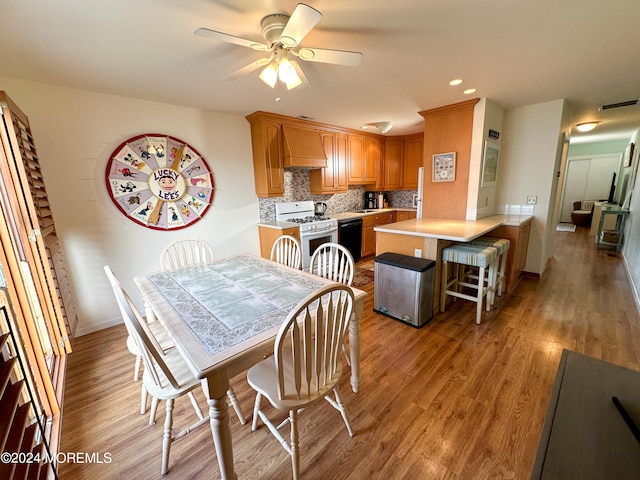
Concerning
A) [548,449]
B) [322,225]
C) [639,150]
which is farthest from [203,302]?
[639,150]

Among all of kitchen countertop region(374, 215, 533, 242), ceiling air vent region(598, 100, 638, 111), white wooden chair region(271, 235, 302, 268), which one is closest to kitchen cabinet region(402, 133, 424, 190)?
kitchen countertop region(374, 215, 533, 242)

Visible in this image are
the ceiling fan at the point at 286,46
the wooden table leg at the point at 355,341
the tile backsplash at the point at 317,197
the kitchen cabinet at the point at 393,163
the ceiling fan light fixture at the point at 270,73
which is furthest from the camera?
the kitchen cabinet at the point at 393,163

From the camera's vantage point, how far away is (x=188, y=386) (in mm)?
1236

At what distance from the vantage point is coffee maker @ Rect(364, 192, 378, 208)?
5469mm

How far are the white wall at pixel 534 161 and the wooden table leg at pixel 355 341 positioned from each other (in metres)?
3.35

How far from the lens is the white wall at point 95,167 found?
7.47 ft

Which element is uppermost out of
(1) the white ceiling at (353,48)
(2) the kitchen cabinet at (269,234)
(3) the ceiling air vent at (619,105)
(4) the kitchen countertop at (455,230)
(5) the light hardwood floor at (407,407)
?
(1) the white ceiling at (353,48)

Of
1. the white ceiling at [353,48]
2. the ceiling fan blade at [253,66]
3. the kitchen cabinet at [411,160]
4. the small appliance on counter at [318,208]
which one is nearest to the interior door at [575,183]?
the kitchen cabinet at [411,160]

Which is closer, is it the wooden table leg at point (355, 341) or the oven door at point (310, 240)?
the wooden table leg at point (355, 341)

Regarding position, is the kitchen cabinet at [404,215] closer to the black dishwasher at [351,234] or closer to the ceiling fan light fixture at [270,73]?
the black dishwasher at [351,234]

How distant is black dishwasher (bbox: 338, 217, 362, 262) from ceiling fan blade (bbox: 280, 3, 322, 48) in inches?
118

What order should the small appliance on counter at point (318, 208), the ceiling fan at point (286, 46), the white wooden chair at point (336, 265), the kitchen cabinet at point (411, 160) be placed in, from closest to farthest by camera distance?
the ceiling fan at point (286, 46) → the white wooden chair at point (336, 265) → the small appliance on counter at point (318, 208) → the kitchen cabinet at point (411, 160)

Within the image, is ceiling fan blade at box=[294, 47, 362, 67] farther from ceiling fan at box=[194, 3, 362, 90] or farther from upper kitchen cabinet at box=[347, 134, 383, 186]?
upper kitchen cabinet at box=[347, 134, 383, 186]

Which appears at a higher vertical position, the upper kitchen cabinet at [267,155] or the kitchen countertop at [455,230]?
the upper kitchen cabinet at [267,155]
